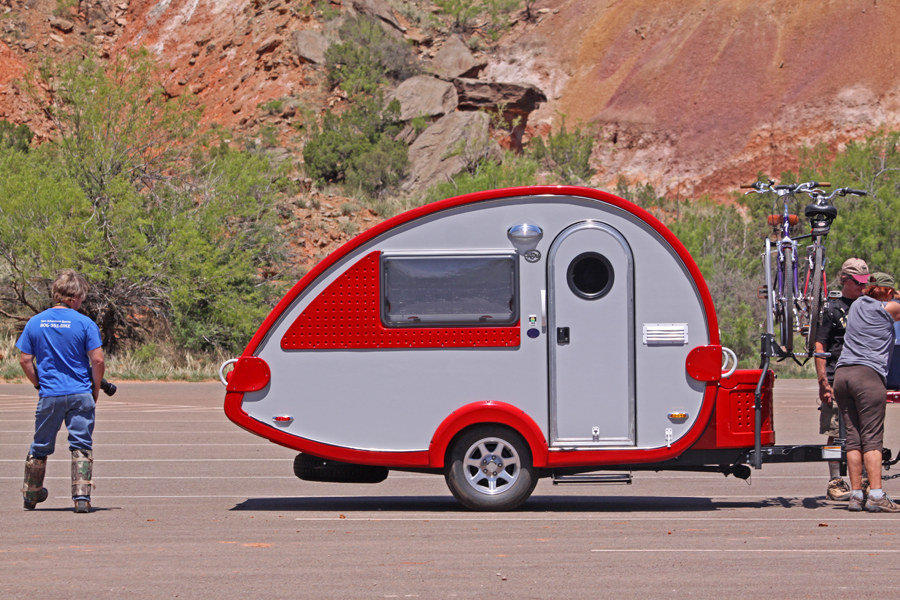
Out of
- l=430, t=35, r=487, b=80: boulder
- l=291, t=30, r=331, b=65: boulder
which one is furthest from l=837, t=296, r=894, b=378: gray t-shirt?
l=430, t=35, r=487, b=80: boulder

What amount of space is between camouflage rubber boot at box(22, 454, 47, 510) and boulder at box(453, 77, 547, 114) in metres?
47.4

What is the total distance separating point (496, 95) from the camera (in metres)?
56.1

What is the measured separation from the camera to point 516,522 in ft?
25.3

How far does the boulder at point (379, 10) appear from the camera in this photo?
58094 millimetres

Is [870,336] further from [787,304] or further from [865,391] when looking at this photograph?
[787,304]

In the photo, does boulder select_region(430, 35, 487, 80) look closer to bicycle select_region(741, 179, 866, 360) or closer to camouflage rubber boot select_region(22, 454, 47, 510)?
bicycle select_region(741, 179, 866, 360)

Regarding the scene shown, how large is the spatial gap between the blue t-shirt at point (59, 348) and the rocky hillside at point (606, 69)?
4255 cm

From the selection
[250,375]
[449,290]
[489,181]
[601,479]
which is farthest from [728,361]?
[489,181]

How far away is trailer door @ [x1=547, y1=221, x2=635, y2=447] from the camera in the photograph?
26.6ft

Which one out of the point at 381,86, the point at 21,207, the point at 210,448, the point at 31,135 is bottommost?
the point at 210,448

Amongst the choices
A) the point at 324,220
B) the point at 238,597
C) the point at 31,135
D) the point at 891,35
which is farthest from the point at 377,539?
the point at 891,35

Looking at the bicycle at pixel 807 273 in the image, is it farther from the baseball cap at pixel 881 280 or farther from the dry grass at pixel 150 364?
the dry grass at pixel 150 364

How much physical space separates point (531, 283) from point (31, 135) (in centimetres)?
4473

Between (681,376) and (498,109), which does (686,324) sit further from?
(498,109)
